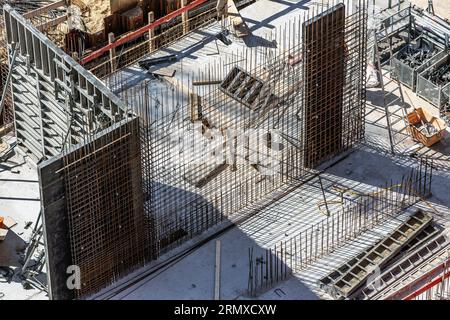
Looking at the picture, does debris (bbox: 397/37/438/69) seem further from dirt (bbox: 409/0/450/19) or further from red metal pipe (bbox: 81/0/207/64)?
red metal pipe (bbox: 81/0/207/64)

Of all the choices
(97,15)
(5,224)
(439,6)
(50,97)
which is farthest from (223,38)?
(5,224)

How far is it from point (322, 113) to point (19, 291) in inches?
477

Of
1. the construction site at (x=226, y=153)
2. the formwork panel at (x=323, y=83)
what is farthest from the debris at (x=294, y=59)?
the formwork panel at (x=323, y=83)

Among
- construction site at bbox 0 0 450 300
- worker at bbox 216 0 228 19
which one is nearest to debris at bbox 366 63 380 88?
construction site at bbox 0 0 450 300

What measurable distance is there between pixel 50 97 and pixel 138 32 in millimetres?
8344

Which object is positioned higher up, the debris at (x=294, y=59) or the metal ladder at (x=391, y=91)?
the debris at (x=294, y=59)

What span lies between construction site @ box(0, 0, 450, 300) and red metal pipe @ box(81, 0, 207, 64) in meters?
0.11

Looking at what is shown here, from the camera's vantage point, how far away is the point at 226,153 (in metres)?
57.6

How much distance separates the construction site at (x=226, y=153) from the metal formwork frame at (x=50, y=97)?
0.07 m

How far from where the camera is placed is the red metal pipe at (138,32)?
62.2 metres

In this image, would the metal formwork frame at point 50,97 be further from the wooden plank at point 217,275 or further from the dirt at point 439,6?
the dirt at point 439,6

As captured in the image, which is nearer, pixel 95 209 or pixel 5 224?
pixel 95 209

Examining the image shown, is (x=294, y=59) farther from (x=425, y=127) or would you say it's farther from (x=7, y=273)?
(x=7, y=273)

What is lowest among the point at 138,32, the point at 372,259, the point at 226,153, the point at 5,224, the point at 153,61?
the point at 372,259
